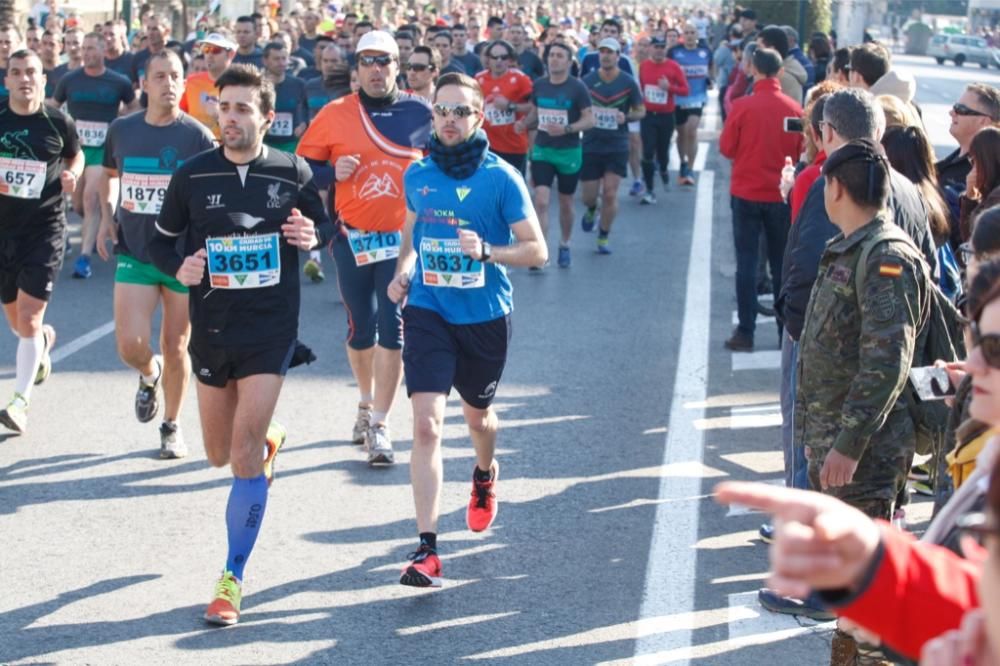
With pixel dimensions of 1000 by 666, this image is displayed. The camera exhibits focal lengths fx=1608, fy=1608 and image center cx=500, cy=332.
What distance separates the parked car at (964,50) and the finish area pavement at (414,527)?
2454 inches

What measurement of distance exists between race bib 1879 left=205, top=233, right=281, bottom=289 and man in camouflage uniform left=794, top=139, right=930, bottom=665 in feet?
6.90

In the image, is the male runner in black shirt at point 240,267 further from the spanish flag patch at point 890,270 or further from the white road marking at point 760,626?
the spanish flag patch at point 890,270

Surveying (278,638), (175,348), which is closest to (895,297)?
(278,638)

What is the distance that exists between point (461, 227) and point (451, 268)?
0.58ft

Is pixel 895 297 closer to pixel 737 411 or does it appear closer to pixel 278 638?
pixel 278 638

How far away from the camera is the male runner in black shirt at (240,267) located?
19.8ft

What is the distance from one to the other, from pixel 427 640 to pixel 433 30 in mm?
13829

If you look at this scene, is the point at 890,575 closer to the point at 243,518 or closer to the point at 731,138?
the point at 243,518

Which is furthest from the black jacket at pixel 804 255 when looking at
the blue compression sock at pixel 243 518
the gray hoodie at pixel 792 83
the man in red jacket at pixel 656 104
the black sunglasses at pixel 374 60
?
the man in red jacket at pixel 656 104

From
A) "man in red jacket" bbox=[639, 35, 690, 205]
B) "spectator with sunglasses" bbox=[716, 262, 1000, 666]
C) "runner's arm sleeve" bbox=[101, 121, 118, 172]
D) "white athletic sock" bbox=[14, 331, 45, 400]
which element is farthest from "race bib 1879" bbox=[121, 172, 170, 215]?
"man in red jacket" bbox=[639, 35, 690, 205]

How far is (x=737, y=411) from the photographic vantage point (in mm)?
9023

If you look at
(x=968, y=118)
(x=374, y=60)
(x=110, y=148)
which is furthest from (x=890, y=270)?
(x=110, y=148)

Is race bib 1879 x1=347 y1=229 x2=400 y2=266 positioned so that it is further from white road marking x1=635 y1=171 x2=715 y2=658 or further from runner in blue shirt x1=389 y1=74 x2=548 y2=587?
white road marking x1=635 y1=171 x2=715 y2=658

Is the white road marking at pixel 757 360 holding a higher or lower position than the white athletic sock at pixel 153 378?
lower
